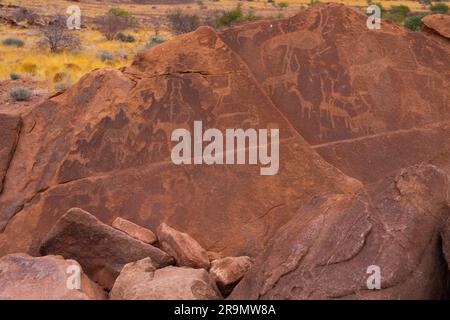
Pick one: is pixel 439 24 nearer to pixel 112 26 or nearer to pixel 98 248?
pixel 98 248

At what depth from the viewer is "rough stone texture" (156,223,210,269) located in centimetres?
501

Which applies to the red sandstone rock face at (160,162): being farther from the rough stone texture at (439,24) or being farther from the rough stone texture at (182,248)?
the rough stone texture at (439,24)

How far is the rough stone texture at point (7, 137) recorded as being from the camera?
593 cm

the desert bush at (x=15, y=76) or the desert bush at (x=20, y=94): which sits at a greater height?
the desert bush at (x=20, y=94)

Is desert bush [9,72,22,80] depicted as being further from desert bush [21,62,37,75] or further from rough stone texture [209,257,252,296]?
rough stone texture [209,257,252,296]

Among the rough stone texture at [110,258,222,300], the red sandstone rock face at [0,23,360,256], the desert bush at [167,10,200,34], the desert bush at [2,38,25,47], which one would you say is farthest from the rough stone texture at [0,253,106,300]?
the desert bush at [167,10,200,34]

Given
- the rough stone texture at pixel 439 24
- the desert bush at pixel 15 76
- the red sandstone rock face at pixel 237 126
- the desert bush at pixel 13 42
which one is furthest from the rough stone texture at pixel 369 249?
the desert bush at pixel 13 42

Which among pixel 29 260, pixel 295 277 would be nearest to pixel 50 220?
pixel 29 260

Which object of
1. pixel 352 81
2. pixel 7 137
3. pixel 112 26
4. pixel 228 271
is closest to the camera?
pixel 228 271

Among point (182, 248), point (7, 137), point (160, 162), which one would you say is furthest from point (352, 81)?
point (7, 137)

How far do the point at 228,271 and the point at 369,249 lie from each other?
1.29 m

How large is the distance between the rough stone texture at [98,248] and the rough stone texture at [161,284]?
32cm

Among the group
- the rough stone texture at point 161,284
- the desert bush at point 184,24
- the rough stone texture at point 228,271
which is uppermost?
the rough stone texture at point 161,284

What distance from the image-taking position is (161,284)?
414 centimetres
